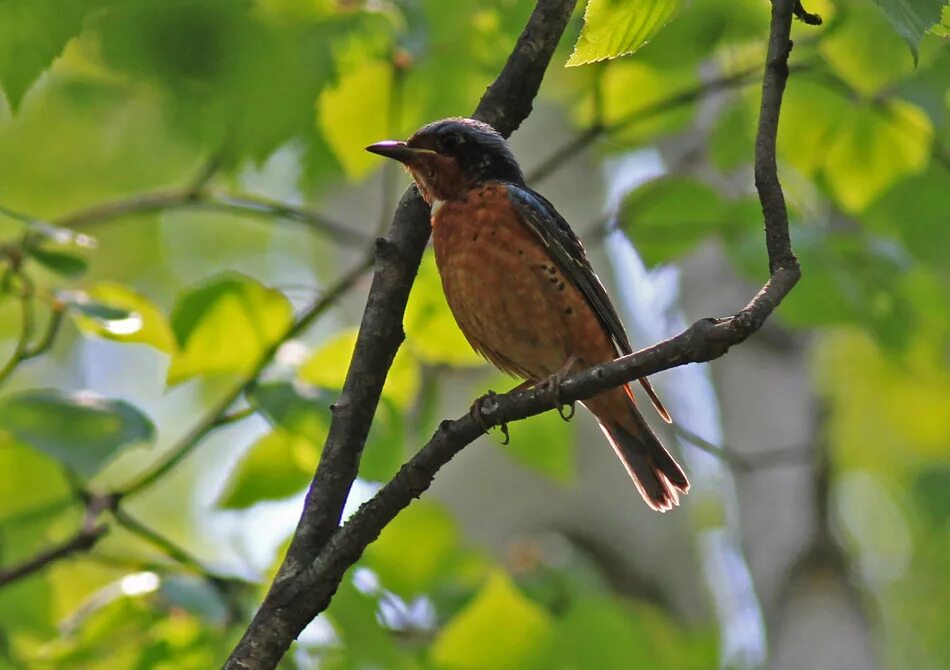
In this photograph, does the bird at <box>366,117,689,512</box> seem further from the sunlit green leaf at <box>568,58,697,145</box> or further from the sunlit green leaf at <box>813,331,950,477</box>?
the sunlit green leaf at <box>813,331,950,477</box>

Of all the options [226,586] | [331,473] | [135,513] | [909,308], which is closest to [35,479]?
[226,586]

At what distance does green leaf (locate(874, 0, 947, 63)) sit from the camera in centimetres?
258

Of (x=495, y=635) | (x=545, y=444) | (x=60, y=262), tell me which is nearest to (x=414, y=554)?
(x=545, y=444)

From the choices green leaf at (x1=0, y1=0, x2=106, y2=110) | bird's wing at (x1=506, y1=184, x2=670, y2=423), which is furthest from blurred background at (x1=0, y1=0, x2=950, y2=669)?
bird's wing at (x1=506, y1=184, x2=670, y2=423)

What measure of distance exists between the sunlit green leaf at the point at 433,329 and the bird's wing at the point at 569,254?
0.54 metres

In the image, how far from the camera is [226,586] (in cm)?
477

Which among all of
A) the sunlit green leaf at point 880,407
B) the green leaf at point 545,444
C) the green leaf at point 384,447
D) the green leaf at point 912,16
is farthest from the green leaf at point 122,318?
the sunlit green leaf at point 880,407

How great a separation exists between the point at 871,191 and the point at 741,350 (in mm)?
2382

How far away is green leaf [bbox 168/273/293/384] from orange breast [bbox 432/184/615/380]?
793mm

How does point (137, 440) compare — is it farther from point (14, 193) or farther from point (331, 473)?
point (14, 193)

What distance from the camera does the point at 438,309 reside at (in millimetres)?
5461

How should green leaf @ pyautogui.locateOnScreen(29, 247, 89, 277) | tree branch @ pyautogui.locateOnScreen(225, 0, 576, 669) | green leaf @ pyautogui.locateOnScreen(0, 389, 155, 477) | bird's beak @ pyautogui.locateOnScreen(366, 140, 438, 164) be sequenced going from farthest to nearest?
bird's beak @ pyautogui.locateOnScreen(366, 140, 438, 164) < green leaf @ pyautogui.locateOnScreen(29, 247, 89, 277) < green leaf @ pyautogui.locateOnScreen(0, 389, 155, 477) < tree branch @ pyautogui.locateOnScreen(225, 0, 576, 669)

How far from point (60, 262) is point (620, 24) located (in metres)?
2.31

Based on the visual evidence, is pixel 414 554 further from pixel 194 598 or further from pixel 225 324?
pixel 225 324
